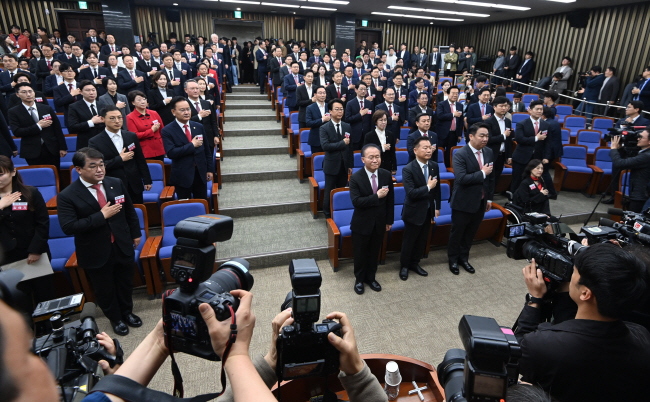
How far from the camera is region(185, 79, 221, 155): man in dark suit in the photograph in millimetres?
4219

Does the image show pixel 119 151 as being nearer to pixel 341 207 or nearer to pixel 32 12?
pixel 341 207

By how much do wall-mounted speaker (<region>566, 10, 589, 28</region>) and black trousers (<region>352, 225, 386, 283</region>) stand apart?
32.5 feet

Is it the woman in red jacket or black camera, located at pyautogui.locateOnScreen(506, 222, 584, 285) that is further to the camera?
the woman in red jacket

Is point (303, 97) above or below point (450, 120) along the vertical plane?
above

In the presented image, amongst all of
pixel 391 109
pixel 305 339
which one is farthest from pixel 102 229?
pixel 391 109

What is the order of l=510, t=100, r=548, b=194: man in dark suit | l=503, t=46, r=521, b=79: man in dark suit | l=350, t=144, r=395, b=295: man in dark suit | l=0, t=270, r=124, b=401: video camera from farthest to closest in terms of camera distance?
1. l=503, t=46, r=521, b=79: man in dark suit
2. l=510, t=100, r=548, b=194: man in dark suit
3. l=350, t=144, r=395, b=295: man in dark suit
4. l=0, t=270, r=124, b=401: video camera

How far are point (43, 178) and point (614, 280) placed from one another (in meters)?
4.87

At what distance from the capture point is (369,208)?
10.2 feet

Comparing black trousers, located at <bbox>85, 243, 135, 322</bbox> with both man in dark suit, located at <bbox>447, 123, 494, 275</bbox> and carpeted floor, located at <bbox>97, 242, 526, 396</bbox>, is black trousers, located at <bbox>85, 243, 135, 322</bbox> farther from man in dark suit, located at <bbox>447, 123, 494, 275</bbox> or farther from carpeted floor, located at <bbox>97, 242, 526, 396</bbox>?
man in dark suit, located at <bbox>447, 123, 494, 275</bbox>

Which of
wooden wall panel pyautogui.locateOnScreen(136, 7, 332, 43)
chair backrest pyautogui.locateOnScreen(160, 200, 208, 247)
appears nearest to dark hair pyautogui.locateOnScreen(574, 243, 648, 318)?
chair backrest pyautogui.locateOnScreen(160, 200, 208, 247)

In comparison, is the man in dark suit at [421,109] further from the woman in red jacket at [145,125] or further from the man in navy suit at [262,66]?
the man in navy suit at [262,66]

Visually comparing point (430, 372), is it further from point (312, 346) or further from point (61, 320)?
point (61, 320)

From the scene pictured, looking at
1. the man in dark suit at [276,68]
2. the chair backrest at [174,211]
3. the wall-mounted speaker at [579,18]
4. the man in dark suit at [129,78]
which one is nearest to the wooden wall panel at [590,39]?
the wall-mounted speaker at [579,18]

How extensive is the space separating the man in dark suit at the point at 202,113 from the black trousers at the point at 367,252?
7.27 feet
